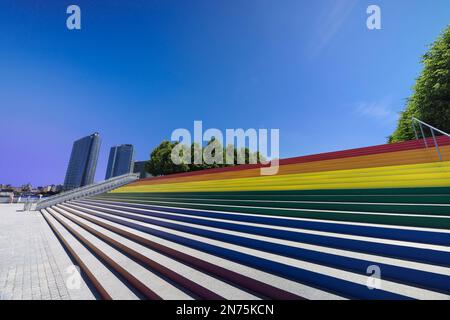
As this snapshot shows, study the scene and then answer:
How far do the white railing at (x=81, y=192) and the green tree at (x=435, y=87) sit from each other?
25249 millimetres

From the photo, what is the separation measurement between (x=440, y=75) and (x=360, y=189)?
10.8m

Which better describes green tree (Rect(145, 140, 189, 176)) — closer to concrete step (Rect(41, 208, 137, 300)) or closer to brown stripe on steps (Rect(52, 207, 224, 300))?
concrete step (Rect(41, 208, 137, 300))

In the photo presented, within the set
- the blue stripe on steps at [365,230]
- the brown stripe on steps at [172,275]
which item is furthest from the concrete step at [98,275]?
the blue stripe on steps at [365,230]

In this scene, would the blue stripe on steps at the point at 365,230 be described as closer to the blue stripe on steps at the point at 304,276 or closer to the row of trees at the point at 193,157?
the blue stripe on steps at the point at 304,276

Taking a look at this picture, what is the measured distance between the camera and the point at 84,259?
425cm

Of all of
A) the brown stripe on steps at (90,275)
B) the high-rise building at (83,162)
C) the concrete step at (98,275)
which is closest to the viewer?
the concrete step at (98,275)

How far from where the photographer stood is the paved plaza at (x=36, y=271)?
10.3 ft

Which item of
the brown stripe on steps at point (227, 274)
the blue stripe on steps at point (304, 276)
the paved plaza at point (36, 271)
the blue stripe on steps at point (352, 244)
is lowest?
the paved plaza at point (36, 271)

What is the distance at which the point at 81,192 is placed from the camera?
1814cm

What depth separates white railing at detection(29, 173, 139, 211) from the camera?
1570 centimetres

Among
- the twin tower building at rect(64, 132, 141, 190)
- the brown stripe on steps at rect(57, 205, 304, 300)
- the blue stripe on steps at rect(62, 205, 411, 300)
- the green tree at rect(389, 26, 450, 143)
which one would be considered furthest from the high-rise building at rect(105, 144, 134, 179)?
the blue stripe on steps at rect(62, 205, 411, 300)

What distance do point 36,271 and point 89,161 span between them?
166 metres
